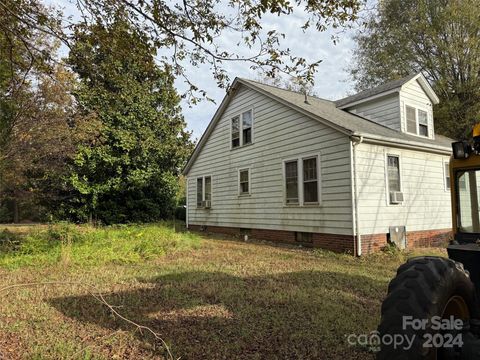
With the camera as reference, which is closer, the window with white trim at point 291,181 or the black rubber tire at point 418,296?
the black rubber tire at point 418,296

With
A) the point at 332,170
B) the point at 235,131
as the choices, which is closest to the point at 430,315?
the point at 332,170

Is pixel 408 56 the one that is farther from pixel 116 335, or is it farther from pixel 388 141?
pixel 116 335

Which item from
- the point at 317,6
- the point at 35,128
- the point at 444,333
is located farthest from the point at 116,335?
the point at 35,128

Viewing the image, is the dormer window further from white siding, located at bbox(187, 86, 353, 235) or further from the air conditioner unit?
white siding, located at bbox(187, 86, 353, 235)

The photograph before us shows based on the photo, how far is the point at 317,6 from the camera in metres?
4.80

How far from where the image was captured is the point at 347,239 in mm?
10078

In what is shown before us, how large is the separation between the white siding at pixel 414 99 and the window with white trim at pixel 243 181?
21.1ft

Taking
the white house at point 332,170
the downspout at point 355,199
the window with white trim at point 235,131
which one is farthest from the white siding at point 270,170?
the window with white trim at point 235,131

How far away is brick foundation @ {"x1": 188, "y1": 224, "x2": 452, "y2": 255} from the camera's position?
10133 mm

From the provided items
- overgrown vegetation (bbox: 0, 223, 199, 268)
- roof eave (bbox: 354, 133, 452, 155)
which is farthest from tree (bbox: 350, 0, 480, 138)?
overgrown vegetation (bbox: 0, 223, 199, 268)

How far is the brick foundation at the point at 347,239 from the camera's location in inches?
399

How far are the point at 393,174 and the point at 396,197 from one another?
78 cm

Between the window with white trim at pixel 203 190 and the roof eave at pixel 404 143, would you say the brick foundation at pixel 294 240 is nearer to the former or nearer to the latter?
the window with white trim at pixel 203 190

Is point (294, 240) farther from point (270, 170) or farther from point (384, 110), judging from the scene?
point (384, 110)
